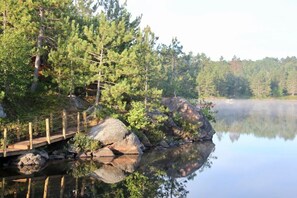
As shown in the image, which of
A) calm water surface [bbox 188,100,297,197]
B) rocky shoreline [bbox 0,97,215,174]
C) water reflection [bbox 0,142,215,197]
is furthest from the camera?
rocky shoreline [bbox 0,97,215,174]

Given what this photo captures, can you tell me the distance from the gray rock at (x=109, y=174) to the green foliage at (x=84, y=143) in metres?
2.39

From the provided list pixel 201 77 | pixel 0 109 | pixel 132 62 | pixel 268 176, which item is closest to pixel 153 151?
pixel 132 62

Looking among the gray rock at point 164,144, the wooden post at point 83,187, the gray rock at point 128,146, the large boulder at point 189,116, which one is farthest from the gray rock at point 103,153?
the large boulder at point 189,116

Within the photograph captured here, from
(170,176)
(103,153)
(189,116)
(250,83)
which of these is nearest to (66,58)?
(103,153)

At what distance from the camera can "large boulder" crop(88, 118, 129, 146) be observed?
70.9 feet

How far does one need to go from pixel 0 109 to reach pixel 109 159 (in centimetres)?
614

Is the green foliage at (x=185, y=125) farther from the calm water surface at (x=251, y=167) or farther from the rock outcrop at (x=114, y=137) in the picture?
the rock outcrop at (x=114, y=137)

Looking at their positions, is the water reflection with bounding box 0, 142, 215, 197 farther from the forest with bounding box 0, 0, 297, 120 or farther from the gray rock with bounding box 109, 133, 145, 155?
the forest with bounding box 0, 0, 297, 120

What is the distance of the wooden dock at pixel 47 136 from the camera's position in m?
17.0

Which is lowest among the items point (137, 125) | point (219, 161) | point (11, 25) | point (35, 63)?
point (219, 161)

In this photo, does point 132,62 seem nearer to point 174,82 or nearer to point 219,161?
point 219,161

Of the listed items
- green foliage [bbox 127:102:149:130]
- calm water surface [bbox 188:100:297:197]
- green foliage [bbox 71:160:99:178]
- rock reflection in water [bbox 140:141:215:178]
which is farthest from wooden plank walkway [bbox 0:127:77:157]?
calm water surface [bbox 188:100:297:197]

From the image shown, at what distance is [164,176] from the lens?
18.0 metres

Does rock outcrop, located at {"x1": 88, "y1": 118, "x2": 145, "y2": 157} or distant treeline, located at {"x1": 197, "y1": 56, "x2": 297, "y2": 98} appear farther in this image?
distant treeline, located at {"x1": 197, "y1": 56, "x2": 297, "y2": 98}
